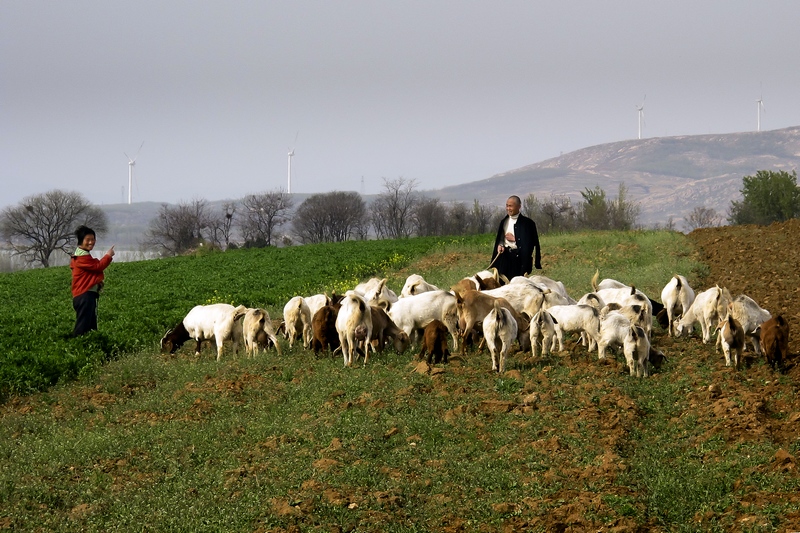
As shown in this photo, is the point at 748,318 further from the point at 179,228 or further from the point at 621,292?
the point at 179,228

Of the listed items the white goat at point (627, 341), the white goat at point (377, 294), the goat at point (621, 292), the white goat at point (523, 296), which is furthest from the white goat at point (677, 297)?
the white goat at point (377, 294)

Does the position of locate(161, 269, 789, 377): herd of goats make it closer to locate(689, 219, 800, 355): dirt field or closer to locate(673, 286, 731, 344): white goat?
locate(673, 286, 731, 344): white goat

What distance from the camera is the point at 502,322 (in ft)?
41.5

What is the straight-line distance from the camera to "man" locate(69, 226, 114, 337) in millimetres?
16203

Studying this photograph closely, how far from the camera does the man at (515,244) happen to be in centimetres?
1709

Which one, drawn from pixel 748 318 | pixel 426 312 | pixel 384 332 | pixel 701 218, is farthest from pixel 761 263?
pixel 701 218

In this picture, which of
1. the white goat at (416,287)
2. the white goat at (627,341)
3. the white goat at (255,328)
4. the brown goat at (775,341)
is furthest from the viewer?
the white goat at (416,287)

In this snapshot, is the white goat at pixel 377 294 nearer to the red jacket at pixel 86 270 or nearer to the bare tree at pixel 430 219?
the red jacket at pixel 86 270

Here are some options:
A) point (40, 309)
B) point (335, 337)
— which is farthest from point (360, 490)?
point (40, 309)

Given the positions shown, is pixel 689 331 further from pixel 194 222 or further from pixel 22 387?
pixel 194 222

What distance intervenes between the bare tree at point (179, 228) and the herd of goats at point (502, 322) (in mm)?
78175

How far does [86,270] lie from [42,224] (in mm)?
88112

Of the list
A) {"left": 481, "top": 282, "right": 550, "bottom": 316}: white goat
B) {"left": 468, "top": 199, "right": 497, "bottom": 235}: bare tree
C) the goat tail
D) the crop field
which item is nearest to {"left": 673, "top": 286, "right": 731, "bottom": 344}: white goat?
the crop field

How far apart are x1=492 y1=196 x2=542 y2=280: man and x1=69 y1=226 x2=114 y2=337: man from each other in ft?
25.7
